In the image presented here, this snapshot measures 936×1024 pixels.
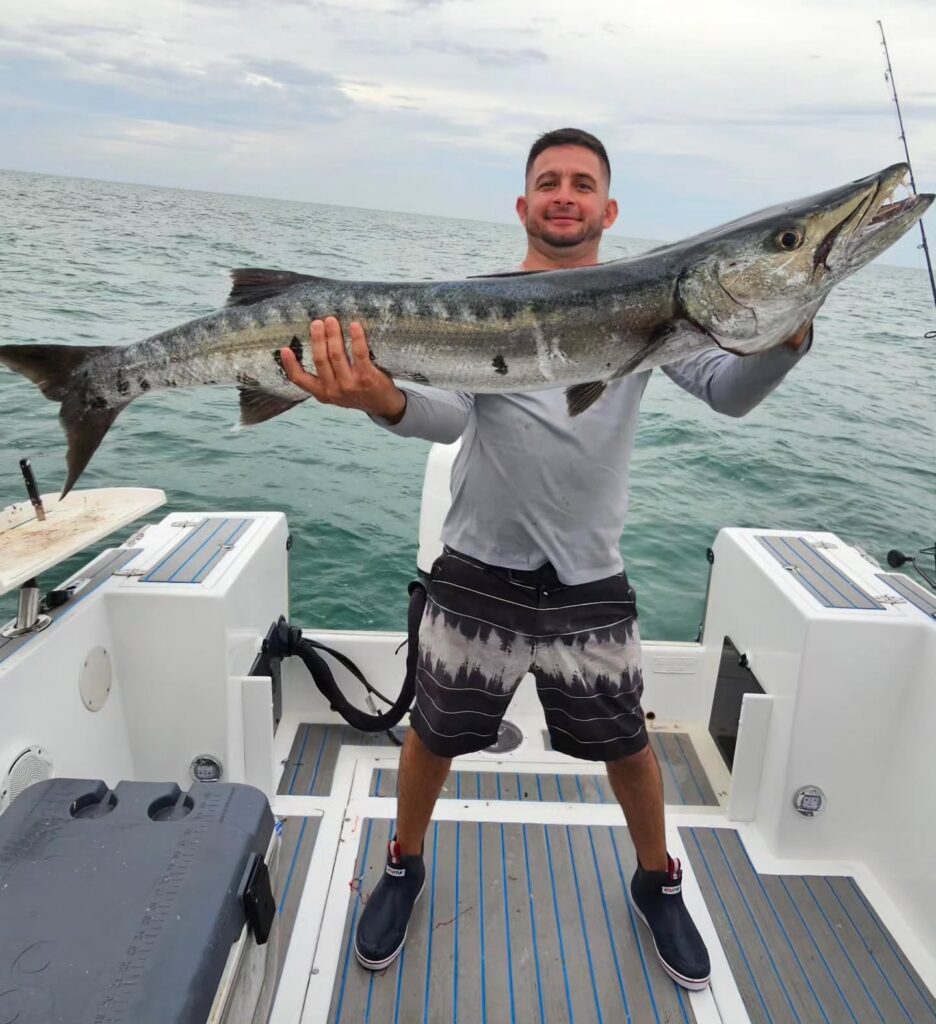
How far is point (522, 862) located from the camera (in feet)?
11.8

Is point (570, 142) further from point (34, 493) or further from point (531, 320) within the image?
point (34, 493)

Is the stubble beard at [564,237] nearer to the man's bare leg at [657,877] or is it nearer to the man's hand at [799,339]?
the man's hand at [799,339]

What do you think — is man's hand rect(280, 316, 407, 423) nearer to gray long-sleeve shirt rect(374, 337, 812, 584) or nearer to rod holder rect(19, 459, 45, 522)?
gray long-sleeve shirt rect(374, 337, 812, 584)

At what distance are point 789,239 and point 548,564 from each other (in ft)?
4.23

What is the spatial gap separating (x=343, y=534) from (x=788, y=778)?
258 inches

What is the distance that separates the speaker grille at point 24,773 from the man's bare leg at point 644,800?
2.07 m

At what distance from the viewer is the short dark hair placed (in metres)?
2.90

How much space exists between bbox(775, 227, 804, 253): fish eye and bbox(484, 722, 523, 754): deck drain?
3.01 m

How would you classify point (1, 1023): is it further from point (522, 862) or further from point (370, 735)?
point (370, 735)

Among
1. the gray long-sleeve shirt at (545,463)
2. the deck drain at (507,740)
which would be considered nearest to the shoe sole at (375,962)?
the deck drain at (507,740)

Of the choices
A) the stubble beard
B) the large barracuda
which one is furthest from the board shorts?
the stubble beard

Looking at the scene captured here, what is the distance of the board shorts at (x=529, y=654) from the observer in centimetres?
283

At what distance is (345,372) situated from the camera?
251cm

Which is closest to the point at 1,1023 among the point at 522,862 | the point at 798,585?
the point at 522,862
